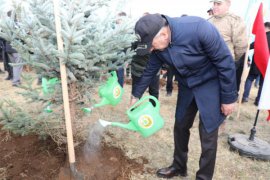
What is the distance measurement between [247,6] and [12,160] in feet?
27.1

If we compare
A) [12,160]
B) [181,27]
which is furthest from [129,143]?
[181,27]

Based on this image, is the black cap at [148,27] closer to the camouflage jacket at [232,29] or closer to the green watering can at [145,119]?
the green watering can at [145,119]

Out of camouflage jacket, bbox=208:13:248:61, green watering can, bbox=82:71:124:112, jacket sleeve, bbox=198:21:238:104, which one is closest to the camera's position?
jacket sleeve, bbox=198:21:238:104

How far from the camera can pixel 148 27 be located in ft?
6.21

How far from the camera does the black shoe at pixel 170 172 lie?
2.87 m

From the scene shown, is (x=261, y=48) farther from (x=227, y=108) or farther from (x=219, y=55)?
(x=219, y=55)

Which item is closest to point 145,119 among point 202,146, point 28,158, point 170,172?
point 202,146

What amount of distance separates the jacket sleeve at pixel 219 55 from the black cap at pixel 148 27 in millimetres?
335

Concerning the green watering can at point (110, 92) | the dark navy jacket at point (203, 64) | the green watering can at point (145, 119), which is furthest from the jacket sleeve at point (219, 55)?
the green watering can at point (110, 92)

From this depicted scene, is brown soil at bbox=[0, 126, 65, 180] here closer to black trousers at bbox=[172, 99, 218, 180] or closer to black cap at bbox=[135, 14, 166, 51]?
black trousers at bbox=[172, 99, 218, 180]

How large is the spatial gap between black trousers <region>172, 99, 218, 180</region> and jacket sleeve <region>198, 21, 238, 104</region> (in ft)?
1.35

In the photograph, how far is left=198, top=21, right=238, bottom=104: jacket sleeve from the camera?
202 centimetres

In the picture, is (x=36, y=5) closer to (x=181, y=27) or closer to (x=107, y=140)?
(x=181, y=27)

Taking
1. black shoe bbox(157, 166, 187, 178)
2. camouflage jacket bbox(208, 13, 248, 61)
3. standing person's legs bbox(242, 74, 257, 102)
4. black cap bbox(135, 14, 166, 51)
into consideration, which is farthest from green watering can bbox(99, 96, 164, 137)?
standing person's legs bbox(242, 74, 257, 102)
